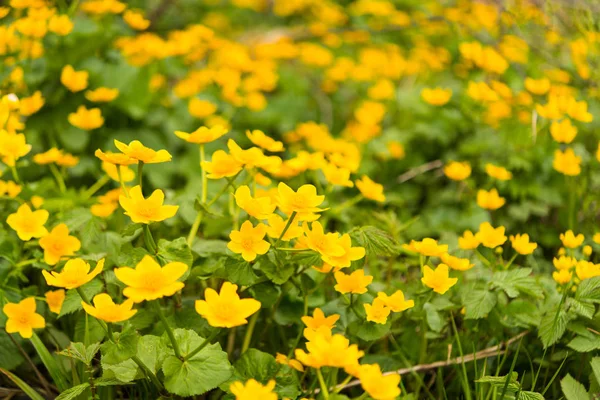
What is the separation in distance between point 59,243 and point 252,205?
52 centimetres

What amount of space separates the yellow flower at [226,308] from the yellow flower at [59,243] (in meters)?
0.51

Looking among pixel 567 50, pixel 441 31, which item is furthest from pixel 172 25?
pixel 567 50

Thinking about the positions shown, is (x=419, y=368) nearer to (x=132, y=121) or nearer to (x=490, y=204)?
(x=490, y=204)

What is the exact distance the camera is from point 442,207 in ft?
9.17

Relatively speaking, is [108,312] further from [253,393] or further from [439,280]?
[439,280]

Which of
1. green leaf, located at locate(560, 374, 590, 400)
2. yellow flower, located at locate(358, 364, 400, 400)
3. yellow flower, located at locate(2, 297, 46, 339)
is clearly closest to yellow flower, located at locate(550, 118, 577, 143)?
green leaf, located at locate(560, 374, 590, 400)

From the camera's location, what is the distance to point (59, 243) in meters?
1.50

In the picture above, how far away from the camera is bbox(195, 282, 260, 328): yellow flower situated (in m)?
1.13

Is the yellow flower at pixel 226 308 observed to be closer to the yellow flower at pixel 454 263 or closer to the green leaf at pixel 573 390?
the yellow flower at pixel 454 263

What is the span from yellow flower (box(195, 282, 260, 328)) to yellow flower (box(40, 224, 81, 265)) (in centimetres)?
51

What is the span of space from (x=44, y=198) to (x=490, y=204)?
149 centimetres

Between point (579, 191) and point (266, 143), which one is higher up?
point (266, 143)

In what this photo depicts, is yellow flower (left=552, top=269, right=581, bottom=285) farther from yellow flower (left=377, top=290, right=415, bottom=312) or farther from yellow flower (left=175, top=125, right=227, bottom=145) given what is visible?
yellow flower (left=175, top=125, right=227, bottom=145)

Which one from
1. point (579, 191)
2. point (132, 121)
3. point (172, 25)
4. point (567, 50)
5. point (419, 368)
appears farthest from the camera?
point (172, 25)
